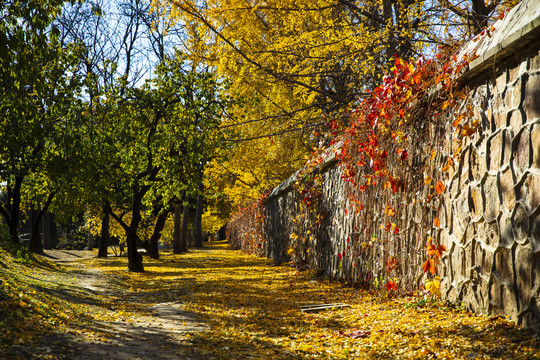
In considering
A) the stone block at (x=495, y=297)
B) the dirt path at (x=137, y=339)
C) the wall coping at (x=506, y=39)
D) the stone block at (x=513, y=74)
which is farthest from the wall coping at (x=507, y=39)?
the dirt path at (x=137, y=339)

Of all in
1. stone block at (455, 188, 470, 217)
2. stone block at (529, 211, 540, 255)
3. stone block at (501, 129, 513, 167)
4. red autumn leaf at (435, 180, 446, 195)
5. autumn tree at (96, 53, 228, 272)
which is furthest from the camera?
autumn tree at (96, 53, 228, 272)

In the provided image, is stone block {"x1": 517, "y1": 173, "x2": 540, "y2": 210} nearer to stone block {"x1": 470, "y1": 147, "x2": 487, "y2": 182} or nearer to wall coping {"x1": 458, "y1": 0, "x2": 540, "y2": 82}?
stone block {"x1": 470, "y1": 147, "x2": 487, "y2": 182}

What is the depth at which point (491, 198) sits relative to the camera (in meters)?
3.25

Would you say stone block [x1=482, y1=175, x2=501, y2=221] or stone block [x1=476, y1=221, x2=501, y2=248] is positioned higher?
stone block [x1=482, y1=175, x2=501, y2=221]

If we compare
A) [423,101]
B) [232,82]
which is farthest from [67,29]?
[423,101]

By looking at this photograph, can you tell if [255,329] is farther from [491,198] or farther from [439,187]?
[491,198]

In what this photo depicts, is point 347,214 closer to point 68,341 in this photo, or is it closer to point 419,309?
point 419,309

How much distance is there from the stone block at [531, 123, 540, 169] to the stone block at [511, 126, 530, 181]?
0.05 m

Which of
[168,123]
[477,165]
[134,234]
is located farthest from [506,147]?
[134,234]

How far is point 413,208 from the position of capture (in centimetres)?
457

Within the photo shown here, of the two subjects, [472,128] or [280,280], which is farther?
[280,280]

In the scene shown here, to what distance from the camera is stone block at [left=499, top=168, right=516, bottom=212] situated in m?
2.99

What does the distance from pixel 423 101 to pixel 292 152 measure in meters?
8.22

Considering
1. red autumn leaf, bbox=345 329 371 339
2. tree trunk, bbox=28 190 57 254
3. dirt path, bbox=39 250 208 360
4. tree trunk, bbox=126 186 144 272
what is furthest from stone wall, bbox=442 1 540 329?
tree trunk, bbox=28 190 57 254
